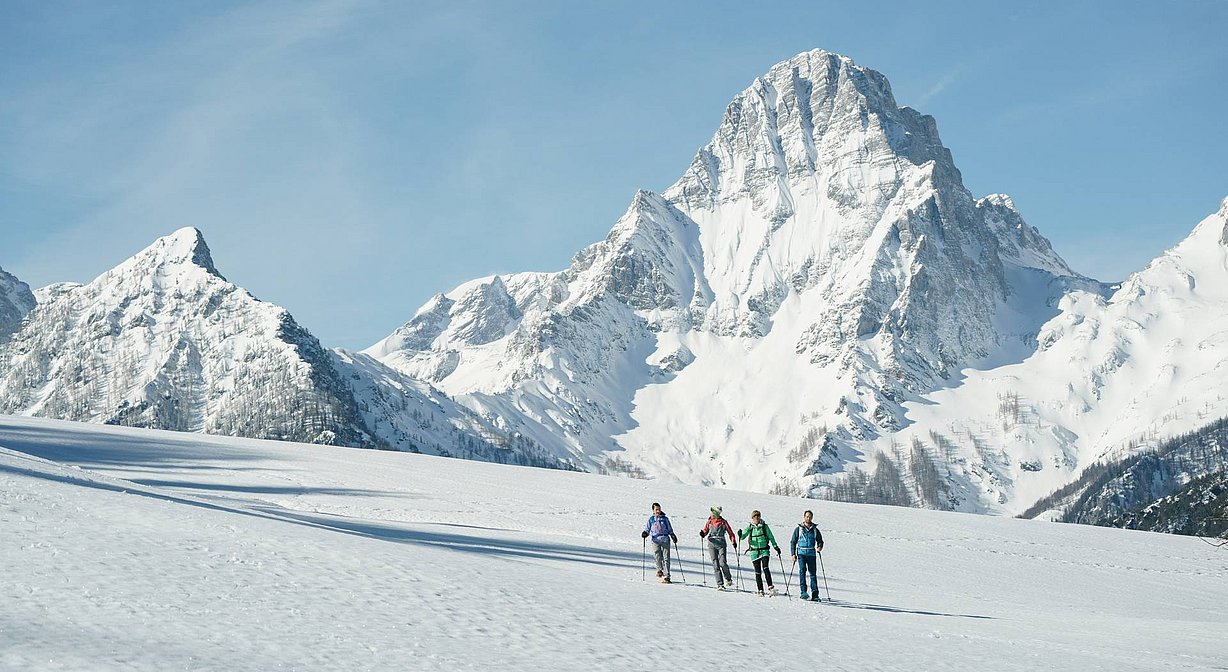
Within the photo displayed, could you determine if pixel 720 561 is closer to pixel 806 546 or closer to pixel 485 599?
pixel 806 546

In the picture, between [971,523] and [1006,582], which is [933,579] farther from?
[971,523]

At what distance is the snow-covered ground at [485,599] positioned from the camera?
14672 millimetres

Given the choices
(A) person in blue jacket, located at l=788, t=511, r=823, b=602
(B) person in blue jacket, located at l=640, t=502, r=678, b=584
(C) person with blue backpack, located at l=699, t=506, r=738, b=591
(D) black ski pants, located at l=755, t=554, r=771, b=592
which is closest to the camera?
(D) black ski pants, located at l=755, t=554, r=771, b=592

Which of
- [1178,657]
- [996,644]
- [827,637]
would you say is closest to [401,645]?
[827,637]

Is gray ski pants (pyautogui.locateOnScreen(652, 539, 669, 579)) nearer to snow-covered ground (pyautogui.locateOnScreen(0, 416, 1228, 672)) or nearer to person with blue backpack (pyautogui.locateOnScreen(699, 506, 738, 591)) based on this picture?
snow-covered ground (pyautogui.locateOnScreen(0, 416, 1228, 672))

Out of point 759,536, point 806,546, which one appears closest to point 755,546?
point 759,536

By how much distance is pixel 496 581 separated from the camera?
72.4 feet

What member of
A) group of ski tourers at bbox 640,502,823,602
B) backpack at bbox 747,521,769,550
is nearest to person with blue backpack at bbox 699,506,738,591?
group of ski tourers at bbox 640,502,823,602

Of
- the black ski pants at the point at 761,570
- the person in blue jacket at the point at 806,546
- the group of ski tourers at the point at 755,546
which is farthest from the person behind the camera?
the group of ski tourers at the point at 755,546

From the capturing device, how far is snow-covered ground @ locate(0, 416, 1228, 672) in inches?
578

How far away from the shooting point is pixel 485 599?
64.4 ft

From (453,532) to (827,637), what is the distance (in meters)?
19.9

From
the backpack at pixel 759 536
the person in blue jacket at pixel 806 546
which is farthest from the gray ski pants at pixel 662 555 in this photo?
the person in blue jacket at pixel 806 546

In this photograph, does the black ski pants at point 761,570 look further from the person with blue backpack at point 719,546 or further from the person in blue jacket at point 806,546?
the person in blue jacket at point 806,546
